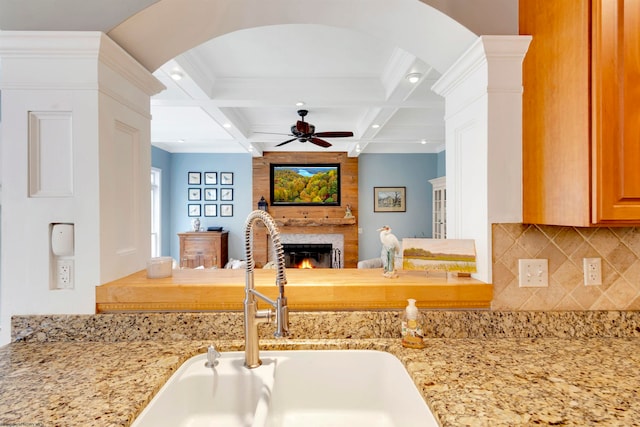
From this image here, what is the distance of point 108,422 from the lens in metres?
0.78

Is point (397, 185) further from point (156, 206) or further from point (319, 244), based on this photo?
point (156, 206)

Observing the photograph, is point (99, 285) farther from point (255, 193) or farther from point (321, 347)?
point (255, 193)

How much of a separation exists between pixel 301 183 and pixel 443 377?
20.2ft

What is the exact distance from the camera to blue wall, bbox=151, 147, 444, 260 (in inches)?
277

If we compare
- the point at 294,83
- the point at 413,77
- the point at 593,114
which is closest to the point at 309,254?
the point at 294,83

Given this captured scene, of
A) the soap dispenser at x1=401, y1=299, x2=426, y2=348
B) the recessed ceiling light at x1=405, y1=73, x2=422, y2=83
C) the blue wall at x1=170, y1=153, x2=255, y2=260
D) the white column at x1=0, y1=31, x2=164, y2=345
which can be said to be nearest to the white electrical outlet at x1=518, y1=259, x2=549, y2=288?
the soap dispenser at x1=401, y1=299, x2=426, y2=348

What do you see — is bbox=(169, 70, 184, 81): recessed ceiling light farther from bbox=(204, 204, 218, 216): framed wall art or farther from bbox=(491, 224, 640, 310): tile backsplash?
bbox=(204, 204, 218, 216): framed wall art

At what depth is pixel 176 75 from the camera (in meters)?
2.88

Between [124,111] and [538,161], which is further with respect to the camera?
[124,111]

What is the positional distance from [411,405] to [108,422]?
2.54 ft

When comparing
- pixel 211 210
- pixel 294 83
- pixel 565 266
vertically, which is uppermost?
pixel 294 83

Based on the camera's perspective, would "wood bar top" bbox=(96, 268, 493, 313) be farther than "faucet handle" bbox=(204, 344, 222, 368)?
Yes

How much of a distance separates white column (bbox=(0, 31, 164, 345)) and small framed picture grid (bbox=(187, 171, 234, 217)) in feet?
19.3

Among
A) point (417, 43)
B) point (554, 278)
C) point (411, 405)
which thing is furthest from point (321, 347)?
point (417, 43)
